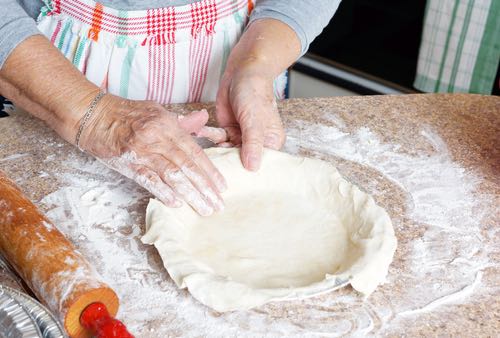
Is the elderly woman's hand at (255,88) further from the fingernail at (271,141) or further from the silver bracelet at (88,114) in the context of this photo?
the silver bracelet at (88,114)

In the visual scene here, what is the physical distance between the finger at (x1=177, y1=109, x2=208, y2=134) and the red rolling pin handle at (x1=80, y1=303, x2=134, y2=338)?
553mm

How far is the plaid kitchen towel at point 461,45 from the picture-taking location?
2.76 meters

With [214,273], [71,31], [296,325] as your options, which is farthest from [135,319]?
[71,31]

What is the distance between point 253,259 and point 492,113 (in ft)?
2.92

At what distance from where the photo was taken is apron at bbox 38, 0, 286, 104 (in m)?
1.70

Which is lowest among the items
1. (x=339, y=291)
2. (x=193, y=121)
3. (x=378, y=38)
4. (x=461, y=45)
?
(x=378, y=38)

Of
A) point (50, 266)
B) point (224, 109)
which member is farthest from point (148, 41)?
point (50, 266)

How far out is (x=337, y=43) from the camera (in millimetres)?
3596

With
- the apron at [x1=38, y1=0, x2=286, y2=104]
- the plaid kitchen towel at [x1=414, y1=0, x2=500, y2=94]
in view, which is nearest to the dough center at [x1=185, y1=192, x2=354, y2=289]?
the apron at [x1=38, y1=0, x2=286, y2=104]

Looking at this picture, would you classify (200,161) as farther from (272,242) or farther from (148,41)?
(148,41)

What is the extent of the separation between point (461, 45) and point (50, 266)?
7.33ft

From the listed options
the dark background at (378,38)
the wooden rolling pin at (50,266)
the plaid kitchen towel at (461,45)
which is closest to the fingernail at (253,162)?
the wooden rolling pin at (50,266)

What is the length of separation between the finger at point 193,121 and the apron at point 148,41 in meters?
0.30

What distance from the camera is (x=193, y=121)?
5.02 ft
